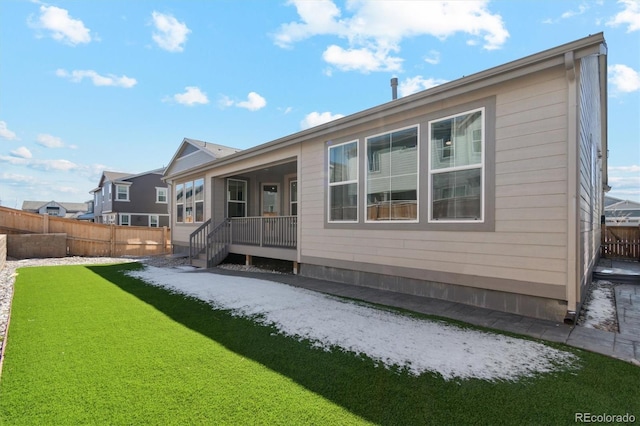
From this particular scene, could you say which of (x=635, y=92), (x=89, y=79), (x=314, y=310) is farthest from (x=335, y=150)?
(x=89, y=79)

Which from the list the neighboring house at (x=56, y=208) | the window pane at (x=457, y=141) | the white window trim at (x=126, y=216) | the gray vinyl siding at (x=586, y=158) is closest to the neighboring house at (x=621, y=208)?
the gray vinyl siding at (x=586, y=158)

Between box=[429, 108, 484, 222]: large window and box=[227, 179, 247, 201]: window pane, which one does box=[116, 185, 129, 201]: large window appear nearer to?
box=[227, 179, 247, 201]: window pane

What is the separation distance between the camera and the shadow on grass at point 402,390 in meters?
2.09

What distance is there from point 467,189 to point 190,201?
11.3 metres

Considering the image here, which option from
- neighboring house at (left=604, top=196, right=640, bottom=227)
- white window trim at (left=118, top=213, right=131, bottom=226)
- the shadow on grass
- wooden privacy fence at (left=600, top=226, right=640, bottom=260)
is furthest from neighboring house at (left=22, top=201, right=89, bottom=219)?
neighboring house at (left=604, top=196, right=640, bottom=227)

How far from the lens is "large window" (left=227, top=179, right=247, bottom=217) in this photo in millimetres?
11430

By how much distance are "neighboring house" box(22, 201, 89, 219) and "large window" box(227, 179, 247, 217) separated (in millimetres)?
49652

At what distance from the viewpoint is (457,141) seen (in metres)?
4.90

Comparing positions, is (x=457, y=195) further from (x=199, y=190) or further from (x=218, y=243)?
(x=199, y=190)

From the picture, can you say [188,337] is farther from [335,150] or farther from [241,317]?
[335,150]

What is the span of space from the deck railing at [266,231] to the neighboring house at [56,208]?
5100 cm

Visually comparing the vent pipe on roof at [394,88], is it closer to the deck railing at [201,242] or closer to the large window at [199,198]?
the deck railing at [201,242]

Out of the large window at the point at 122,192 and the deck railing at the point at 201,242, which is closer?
the deck railing at the point at 201,242

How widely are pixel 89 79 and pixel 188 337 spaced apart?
16489 mm
